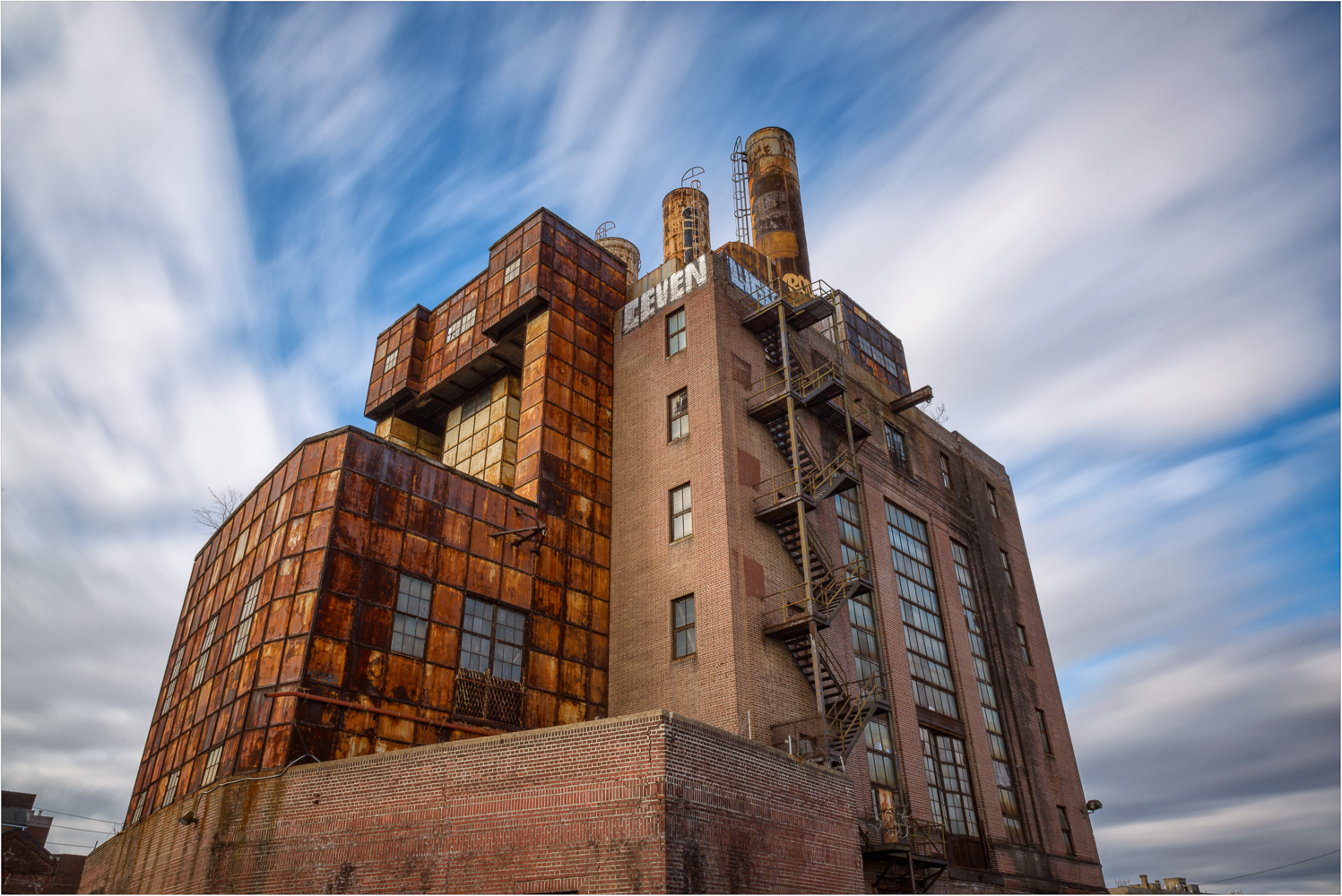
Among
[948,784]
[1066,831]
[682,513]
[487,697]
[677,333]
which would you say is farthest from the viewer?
[1066,831]

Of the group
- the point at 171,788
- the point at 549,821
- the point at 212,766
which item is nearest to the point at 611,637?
the point at 212,766

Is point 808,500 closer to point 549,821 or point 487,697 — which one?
point 487,697

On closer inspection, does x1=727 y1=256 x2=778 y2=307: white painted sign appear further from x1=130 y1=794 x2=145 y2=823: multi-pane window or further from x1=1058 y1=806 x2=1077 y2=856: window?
x1=130 y1=794 x2=145 y2=823: multi-pane window

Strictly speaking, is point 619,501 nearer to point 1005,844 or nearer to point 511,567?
point 511,567

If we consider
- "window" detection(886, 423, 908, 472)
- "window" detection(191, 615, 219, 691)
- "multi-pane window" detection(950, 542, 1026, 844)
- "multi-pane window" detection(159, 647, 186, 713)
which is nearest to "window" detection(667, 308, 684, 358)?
"window" detection(886, 423, 908, 472)

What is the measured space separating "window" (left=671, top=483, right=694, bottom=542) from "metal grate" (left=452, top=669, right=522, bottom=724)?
591 cm

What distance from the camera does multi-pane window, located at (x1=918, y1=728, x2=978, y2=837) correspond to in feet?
83.0

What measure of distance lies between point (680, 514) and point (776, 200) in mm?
21640

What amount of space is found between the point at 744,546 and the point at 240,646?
12.8 metres

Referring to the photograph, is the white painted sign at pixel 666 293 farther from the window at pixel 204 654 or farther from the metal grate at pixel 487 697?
the window at pixel 204 654

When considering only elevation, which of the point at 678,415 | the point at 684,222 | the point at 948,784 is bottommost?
the point at 948,784

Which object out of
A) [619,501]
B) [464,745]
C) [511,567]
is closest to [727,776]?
[464,745]

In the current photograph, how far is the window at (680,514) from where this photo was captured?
2470 cm

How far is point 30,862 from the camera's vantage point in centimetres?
5541
